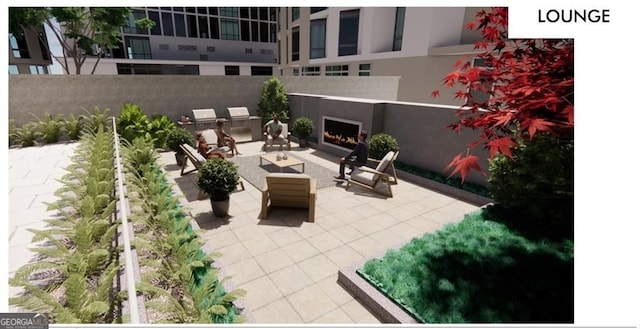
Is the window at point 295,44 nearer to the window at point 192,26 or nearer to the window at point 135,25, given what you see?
the window at point 192,26

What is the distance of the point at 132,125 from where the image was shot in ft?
38.4

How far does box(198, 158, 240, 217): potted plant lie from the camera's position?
6.55 m

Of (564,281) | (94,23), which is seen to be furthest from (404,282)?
(94,23)

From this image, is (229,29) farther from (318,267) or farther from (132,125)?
(318,267)

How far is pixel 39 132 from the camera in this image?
37.7 ft

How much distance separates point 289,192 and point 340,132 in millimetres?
6300

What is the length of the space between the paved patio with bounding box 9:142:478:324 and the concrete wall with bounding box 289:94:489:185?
1.37m

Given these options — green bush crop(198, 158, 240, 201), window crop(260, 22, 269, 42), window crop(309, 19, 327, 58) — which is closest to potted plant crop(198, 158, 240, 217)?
green bush crop(198, 158, 240, 201)

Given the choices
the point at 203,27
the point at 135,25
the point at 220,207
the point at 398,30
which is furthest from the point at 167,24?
the point at 220,207

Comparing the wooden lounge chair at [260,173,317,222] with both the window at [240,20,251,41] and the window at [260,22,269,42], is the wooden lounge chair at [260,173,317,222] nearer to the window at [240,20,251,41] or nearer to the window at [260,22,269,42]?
the window at [240,20,251,41]

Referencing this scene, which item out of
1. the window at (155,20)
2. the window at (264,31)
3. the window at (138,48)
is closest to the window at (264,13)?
the window at (264,31)

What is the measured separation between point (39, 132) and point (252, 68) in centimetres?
3432

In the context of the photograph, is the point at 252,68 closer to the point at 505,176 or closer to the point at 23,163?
the point at 23,163

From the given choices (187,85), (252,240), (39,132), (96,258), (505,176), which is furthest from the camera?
(187,85)
